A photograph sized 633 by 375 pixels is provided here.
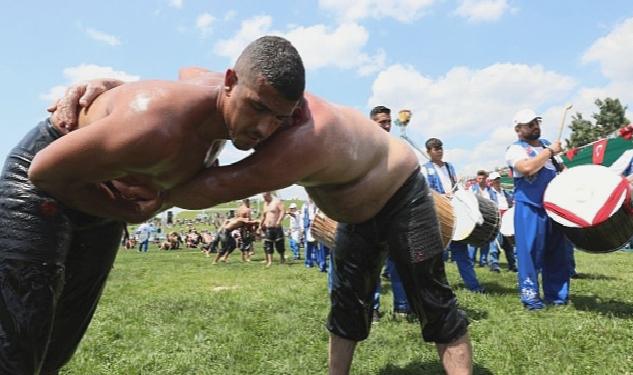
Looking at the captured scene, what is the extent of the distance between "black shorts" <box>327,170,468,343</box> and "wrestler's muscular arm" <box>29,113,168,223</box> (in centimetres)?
138

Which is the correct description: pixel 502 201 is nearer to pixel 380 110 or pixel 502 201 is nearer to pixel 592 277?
pixel 592 277

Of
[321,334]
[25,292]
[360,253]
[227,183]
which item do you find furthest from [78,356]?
[227,183]

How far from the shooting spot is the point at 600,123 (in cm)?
4209

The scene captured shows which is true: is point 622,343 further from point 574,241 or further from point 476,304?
point 476,304

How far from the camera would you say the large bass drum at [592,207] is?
4.88 m

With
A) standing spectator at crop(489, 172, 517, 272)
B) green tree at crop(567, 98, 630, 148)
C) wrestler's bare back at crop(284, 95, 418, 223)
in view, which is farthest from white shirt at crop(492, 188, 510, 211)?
green tree at crop(567, 98, 630, 148)

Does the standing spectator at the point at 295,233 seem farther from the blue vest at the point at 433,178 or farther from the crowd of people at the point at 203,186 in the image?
the crowd of people at the point at 203,186

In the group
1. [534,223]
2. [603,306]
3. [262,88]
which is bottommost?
[603,306]

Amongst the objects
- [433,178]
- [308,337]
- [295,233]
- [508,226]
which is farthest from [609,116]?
[308,337]

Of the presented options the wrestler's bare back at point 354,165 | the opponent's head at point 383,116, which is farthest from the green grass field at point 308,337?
the opponent's head at point 383,116

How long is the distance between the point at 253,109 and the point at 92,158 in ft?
1.95

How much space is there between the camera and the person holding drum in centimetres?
565

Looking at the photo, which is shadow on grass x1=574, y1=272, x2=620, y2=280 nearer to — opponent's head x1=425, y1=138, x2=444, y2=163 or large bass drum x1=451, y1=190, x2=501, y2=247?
large bass drum x1=451, y1=190, x2=501, y2=247

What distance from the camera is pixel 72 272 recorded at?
7.84 feet
